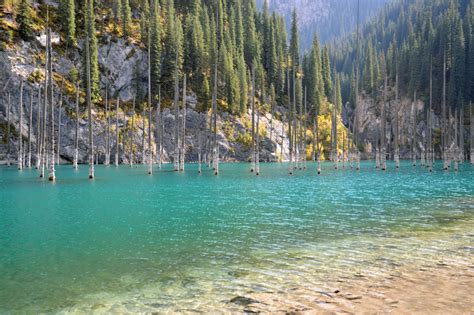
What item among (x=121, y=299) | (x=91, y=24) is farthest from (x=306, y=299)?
(x=91, y=24)

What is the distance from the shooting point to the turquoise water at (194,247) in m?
8.18

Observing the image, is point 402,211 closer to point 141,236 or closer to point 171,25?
point 141,236

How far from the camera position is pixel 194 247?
41.0ft

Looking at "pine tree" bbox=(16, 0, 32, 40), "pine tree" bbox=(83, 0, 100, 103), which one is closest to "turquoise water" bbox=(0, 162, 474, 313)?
"pine tree" bbox=(83, 0, 100, 103)

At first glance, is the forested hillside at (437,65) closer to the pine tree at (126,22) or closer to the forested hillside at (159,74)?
the forested hillside at (159,74)

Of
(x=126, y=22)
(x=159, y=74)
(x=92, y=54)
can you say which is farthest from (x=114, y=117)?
(x=126, y=22)

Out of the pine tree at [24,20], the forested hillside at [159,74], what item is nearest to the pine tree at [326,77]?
the forested hillside at [159,74]

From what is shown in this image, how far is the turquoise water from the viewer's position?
818cm

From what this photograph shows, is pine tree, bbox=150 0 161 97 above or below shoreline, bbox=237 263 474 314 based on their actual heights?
above

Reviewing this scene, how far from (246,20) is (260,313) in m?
143

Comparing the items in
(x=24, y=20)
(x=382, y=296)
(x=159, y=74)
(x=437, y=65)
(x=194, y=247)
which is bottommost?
(x=194, y=247)

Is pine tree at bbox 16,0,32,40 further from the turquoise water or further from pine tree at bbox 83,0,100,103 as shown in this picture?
the turquoise water

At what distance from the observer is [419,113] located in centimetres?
13438

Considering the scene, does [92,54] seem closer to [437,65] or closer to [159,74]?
[159,74]
